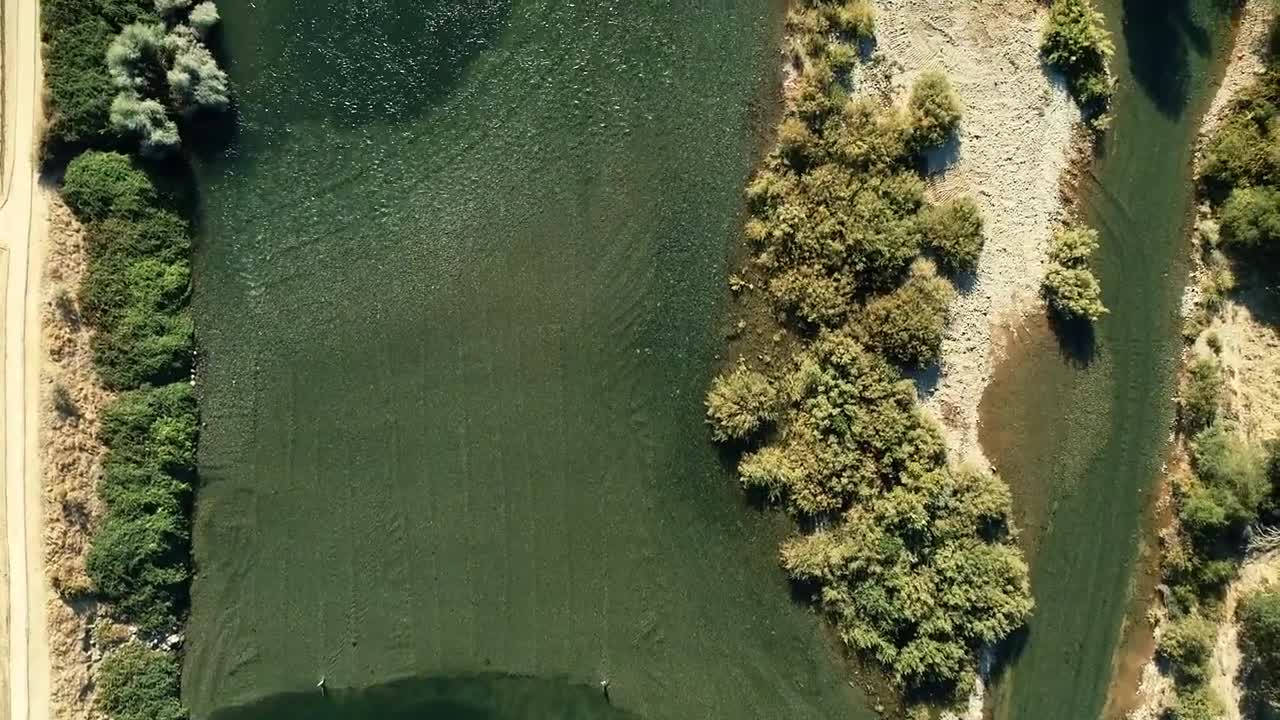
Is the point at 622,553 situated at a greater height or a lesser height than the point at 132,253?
lesser

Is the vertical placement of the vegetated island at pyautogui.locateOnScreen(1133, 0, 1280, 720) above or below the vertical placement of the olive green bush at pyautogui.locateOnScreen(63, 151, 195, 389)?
above

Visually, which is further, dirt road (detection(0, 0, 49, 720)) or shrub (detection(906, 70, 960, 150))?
shrub (detection(906, 70, 960, 150))

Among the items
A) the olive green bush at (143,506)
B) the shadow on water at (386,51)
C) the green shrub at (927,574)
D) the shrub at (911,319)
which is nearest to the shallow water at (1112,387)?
the green shrub at (927,574)

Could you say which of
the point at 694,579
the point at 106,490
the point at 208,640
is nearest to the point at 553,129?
the point at 694,579

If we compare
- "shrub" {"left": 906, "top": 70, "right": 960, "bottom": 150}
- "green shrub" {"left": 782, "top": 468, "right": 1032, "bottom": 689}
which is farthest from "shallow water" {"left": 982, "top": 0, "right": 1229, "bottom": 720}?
"shrub" {"left": 906, "top": 70, "right": 960, "bottom": 150}

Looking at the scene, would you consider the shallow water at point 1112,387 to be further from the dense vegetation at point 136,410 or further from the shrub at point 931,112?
the dense vegetation at point 136,410

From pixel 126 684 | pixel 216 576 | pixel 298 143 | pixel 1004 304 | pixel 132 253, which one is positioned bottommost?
pixel 126 684

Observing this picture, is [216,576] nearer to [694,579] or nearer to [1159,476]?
[694,579]

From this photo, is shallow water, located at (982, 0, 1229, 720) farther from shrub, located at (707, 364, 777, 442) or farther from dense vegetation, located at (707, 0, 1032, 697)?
shrub, located at (707, 364, 777, 442)
